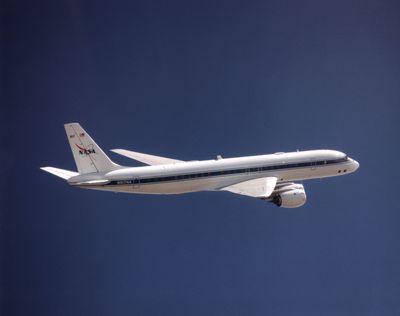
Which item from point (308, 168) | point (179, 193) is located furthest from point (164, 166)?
point (308, 168)

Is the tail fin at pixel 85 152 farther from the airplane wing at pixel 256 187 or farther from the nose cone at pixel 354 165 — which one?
the nose cone at pixel 354 165

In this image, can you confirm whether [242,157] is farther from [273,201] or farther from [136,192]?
[136,192]

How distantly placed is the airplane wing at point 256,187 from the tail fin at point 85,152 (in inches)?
339

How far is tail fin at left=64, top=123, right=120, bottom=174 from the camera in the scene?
37.5 m

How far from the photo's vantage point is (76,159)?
38.0m

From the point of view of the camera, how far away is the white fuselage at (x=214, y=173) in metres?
38.6

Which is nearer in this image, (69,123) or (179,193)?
(69,123)

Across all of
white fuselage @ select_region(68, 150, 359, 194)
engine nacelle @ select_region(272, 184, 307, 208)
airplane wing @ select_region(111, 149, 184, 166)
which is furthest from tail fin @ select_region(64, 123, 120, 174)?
engine nacelle @ select_region(272, 184, 307, 208)

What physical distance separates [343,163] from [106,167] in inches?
715

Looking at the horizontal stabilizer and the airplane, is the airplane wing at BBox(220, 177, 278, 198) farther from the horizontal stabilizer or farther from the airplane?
the horizontal stabilizer

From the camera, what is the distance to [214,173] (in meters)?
40.3

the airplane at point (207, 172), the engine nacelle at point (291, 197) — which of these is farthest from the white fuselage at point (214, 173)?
the engine nacelle at point (291, 197)

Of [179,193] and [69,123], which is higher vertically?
[69,123]

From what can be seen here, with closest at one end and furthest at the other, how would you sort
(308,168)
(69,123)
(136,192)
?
1. (69,123)
2. (136,192)
3. (308,168)
